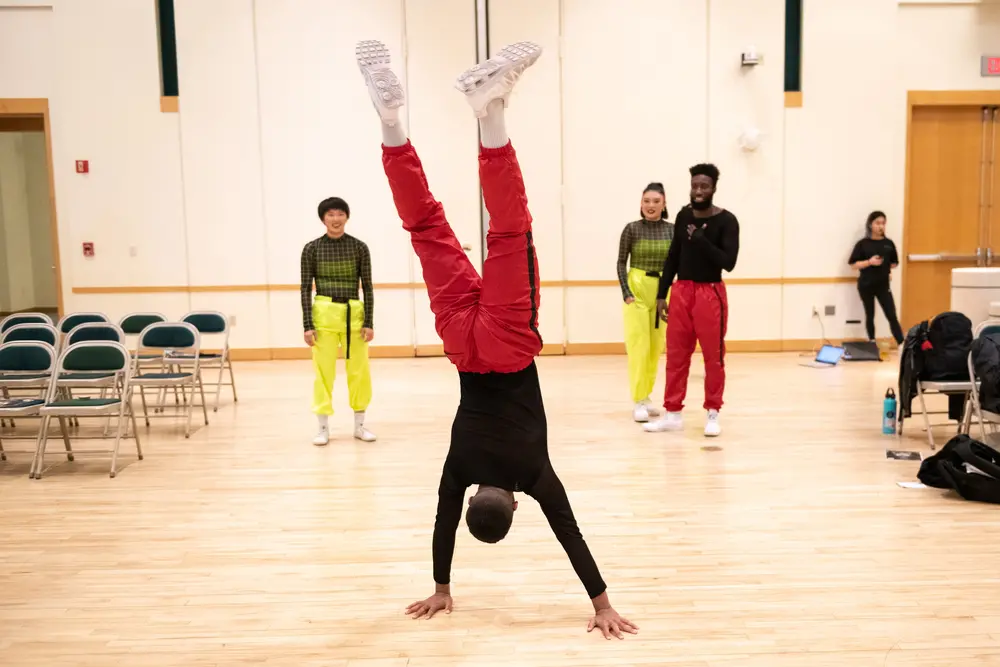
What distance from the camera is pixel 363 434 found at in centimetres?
625

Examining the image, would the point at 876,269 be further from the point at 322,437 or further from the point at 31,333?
the point at 31,333

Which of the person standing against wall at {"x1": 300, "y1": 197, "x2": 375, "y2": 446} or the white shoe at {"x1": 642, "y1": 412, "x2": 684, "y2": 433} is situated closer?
the person standing against wall at {"x1": 300, "y1": 197, "x2": 375, "y2": 446}

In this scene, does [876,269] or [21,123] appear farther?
[21,123]

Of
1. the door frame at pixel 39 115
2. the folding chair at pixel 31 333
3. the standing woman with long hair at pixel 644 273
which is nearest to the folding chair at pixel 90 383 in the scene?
the folding chair at pixel 31 333

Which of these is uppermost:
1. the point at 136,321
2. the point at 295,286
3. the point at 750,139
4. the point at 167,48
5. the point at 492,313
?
the point at 167,48

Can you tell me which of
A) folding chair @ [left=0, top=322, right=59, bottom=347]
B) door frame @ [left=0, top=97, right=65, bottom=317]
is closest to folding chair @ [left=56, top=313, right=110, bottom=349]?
folding chair @ [left=0, top=322, right=59, bottom=347]

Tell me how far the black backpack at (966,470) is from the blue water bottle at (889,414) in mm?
1259

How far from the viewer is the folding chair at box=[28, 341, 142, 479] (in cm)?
534

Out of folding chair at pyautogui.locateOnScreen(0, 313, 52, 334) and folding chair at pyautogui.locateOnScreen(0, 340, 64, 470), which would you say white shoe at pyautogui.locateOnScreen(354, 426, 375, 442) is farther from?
folding chair at pyautogui.locateOnScreen(0, 313, 52, 334)

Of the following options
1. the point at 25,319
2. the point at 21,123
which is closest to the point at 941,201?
the point at 25,319

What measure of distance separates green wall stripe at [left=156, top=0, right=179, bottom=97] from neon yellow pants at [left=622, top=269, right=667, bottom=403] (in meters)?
6.37

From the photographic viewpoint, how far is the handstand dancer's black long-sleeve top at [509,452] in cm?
301

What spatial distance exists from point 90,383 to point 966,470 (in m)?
5.44

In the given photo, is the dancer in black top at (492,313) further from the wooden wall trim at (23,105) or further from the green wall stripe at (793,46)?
the wooden wall trim at (23,105)
